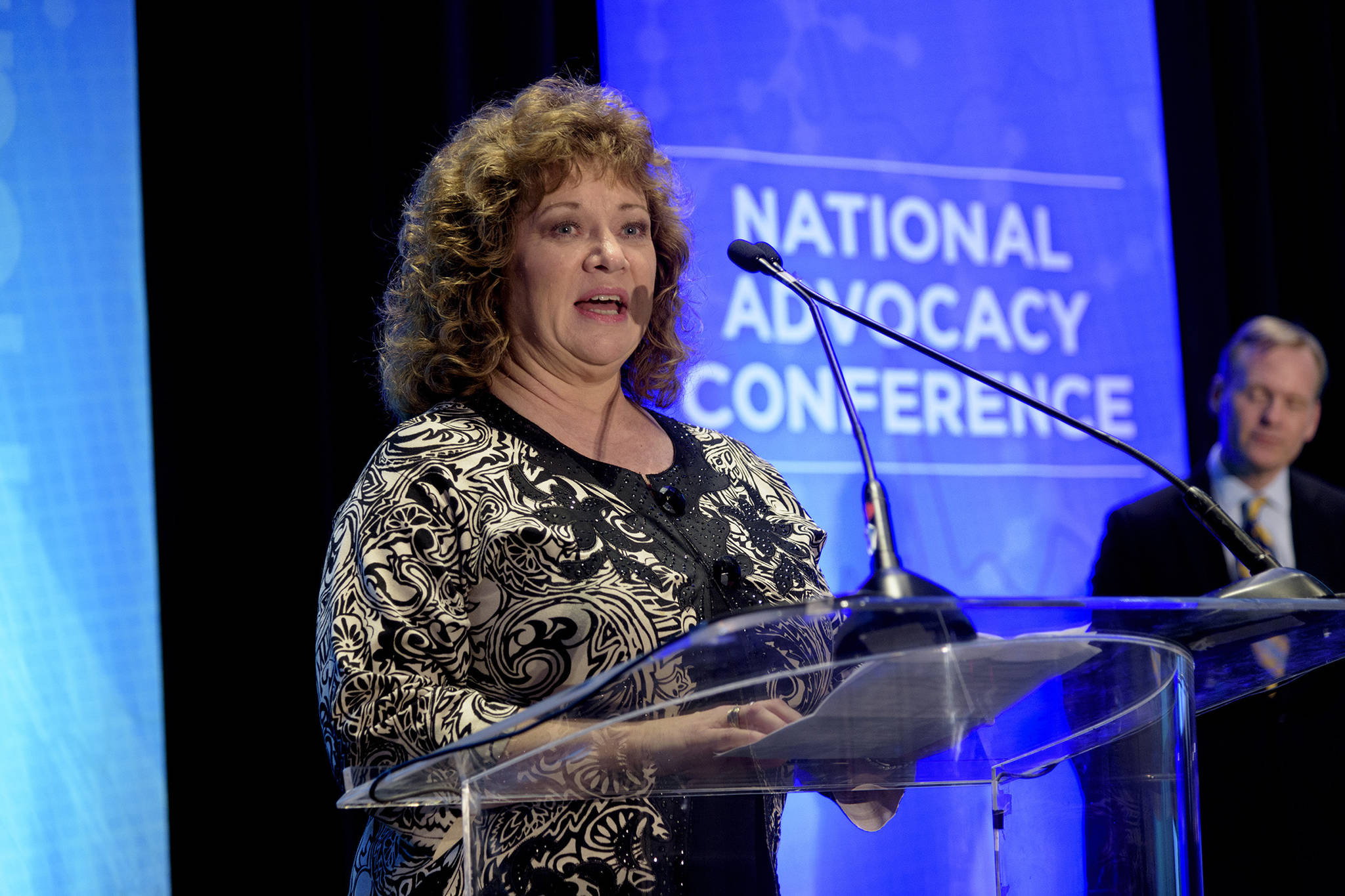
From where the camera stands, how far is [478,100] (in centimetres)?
282

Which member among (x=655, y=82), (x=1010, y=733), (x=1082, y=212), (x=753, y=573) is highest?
(x=655, y=82)

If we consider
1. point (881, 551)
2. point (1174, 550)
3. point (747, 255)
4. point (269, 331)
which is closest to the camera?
point (881, 551)

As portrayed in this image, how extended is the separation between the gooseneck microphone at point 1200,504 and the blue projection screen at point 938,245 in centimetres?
134

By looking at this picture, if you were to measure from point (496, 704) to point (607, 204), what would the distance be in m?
0.74

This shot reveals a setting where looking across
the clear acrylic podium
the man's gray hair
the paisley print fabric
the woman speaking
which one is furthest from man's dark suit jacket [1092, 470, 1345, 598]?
the clear acrylic podium

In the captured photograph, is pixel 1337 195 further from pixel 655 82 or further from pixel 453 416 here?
pixel 453 416

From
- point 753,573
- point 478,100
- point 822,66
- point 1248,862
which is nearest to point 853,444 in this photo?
point 822,66

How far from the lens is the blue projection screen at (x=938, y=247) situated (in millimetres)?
3041

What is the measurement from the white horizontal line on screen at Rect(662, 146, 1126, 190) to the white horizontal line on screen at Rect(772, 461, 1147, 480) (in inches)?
28.8

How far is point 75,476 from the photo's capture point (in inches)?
91.2

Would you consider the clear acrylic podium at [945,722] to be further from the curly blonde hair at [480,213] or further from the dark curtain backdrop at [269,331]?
the dark curtain backdrop at [269,331]

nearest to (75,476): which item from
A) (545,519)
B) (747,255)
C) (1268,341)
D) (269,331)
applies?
(269,331)

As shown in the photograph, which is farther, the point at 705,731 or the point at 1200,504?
the point at 1200,504

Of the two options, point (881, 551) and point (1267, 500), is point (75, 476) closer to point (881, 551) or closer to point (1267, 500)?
point (881, 551)
